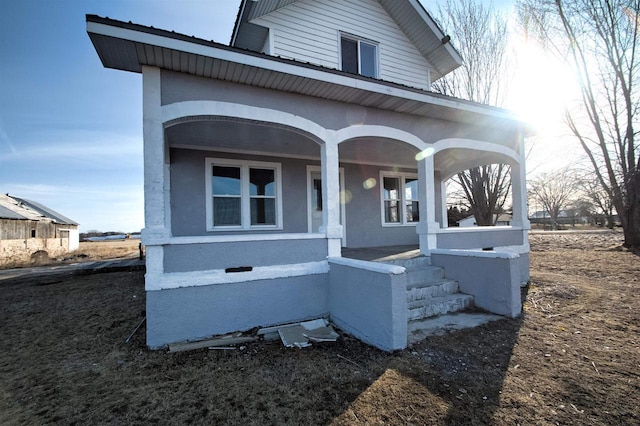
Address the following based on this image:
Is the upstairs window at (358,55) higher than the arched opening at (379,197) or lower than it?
higher

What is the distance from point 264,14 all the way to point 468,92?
31.8ft

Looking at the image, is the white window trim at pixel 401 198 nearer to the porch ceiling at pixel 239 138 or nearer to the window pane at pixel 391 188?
the window pane at pixel 391 188

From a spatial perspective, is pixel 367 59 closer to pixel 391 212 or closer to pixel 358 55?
pixel 358 55

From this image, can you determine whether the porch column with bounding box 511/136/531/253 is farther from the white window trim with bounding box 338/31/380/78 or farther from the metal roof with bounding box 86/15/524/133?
the white window trim with bounding box 338/31/380/78

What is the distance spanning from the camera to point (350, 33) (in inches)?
280

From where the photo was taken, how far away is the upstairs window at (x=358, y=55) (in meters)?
7.14

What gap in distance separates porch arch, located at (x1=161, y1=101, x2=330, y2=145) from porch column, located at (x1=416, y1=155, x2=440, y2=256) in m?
2.29

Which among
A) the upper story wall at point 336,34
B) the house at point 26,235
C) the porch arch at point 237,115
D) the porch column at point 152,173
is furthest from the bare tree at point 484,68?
the house at point 26,235

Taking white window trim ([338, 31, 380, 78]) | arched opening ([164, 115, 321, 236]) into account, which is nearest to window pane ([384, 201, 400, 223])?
arched opening ([164, 115, 321, 236])

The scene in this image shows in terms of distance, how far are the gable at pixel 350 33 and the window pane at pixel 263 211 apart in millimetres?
3307

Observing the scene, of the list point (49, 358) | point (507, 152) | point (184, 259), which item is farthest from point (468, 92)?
point (49, 358)

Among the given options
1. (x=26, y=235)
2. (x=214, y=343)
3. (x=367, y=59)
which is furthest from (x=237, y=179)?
(x=26, y=235)

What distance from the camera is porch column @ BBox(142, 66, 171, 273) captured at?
3682 millimetres

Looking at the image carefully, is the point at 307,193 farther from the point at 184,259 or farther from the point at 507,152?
the point at 507,152
